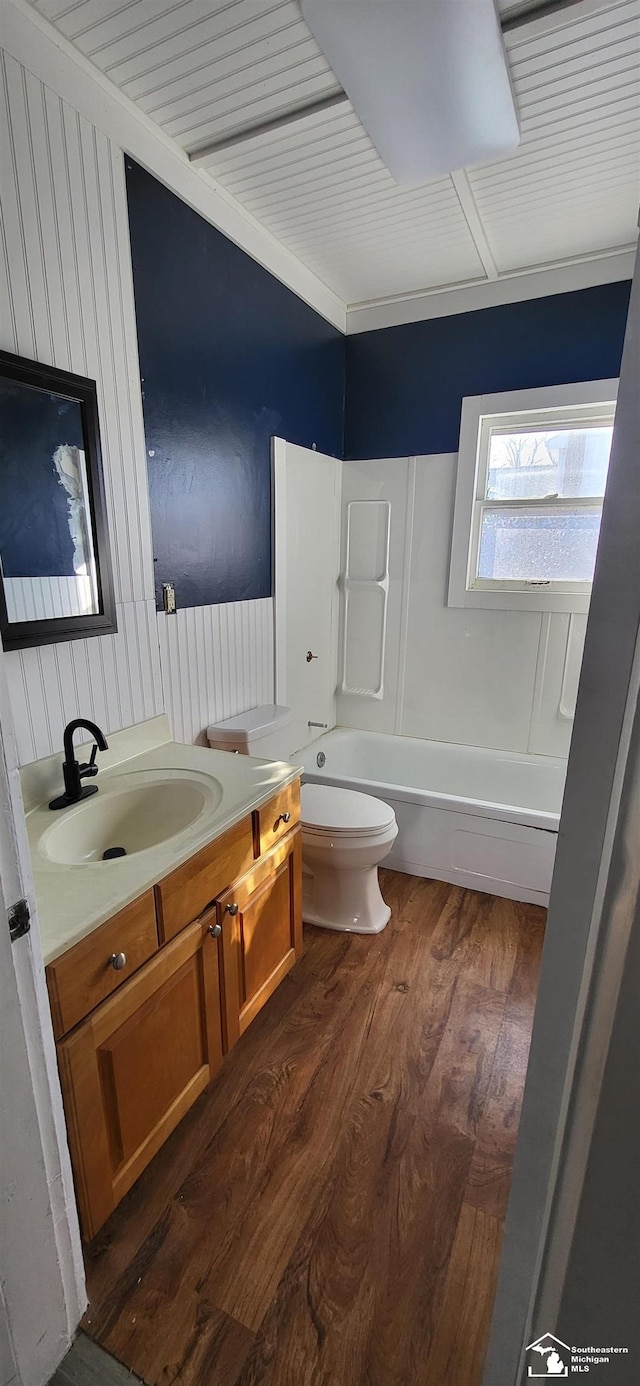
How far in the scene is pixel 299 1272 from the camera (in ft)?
3.60

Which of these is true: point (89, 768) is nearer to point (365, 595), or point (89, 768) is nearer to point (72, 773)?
point (72, 773)

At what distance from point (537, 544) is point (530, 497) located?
0.22 meters

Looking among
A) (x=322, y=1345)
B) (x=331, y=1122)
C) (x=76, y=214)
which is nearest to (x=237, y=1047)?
(x=331, y=1122)

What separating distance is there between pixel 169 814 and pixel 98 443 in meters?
1.01

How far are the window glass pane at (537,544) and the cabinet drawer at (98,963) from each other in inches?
90.2

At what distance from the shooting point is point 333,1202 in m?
1.22

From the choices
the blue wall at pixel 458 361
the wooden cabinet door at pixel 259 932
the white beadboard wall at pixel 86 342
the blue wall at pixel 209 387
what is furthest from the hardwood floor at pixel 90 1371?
the blue wall at pixel 458 361

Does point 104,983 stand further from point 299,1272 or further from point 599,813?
point 599,813

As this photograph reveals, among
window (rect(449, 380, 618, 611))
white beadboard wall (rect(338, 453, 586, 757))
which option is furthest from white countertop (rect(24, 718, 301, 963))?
window (rect(449, 380, 618, 611))

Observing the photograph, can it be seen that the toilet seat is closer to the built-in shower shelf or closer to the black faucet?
the black faucet

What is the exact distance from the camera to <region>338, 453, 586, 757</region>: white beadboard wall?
267 centimetres

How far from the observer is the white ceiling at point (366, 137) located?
1.24 m

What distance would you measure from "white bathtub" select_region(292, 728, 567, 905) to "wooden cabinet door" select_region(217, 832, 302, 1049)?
81 cm

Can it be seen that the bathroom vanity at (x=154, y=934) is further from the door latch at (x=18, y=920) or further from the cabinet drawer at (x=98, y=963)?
the door latch at (x=18, y=920)
